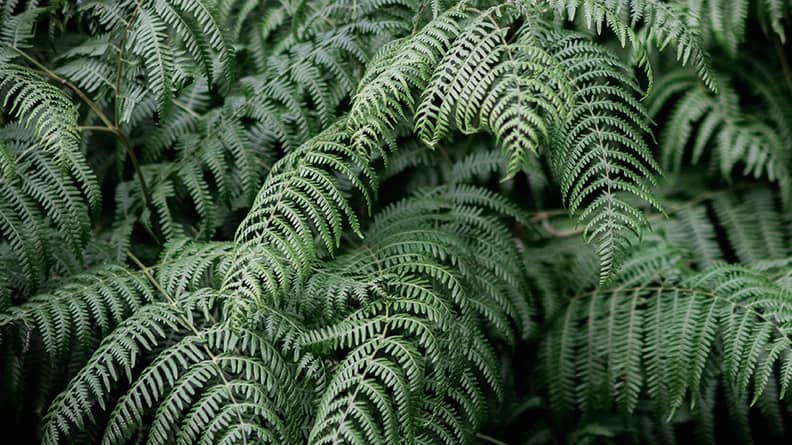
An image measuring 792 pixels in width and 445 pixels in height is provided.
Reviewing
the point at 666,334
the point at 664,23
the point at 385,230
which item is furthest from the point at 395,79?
the point at 666,334

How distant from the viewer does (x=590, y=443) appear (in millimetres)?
2008

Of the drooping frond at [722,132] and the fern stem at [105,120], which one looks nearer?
the fern stem at [105,120]

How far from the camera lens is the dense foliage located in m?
1.37

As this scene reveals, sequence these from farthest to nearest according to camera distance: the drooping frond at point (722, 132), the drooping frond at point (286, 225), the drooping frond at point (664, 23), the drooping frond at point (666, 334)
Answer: the drooping frond at point (722, 132), the drooping frond at point (666, 334), the drooping frond at point (664, 23), the drooping frond at point (286, 225)

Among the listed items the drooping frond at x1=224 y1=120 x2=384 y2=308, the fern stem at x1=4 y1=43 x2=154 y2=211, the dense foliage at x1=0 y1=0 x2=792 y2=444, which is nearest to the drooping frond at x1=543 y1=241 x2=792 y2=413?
the dense foliage at x1=0 y1=0 x2=792 y2=444

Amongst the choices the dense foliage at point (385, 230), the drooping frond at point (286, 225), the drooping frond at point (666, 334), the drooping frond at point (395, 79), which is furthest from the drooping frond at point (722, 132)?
the drooping frond at point (286, 225)

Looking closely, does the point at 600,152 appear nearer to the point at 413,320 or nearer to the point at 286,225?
the point at 413,320

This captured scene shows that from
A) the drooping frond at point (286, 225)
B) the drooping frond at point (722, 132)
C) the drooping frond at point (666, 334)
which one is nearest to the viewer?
the drooping frond at point (286, 225)

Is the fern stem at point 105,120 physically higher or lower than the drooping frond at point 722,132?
higher

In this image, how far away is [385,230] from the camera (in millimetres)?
1797

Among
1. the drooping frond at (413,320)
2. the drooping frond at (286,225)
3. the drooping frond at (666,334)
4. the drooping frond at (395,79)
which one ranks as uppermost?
the drooping frond at (395,79)

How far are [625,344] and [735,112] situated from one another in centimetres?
101

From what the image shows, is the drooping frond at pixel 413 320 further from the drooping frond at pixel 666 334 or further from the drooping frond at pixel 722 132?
the drooping frond at pixel 722 132

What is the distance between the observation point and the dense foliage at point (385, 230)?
1368mm
